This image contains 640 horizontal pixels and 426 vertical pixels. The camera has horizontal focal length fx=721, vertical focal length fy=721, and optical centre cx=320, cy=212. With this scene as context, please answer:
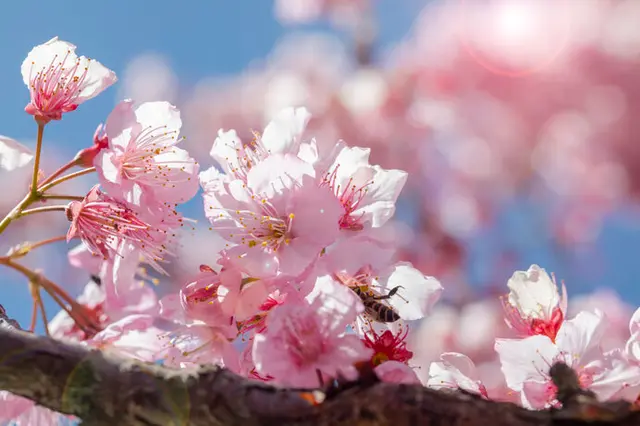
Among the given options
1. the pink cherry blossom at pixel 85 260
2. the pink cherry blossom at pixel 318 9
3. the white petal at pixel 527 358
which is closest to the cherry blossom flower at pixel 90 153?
the pink cherry blossom at pixel 85 260

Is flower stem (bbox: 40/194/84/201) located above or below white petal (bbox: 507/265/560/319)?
above

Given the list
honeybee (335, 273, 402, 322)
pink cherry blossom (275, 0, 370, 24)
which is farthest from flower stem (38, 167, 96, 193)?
pink cherry blossom (275, 0, 370, 24)

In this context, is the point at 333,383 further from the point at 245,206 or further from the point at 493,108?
the point at 493,108

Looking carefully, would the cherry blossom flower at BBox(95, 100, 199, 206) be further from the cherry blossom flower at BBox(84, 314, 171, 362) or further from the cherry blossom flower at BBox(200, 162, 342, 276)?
the cherry blossom flower at BBox(84, 314, 171, 362)

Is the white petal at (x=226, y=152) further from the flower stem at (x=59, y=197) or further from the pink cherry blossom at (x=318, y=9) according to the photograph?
the pink cherry blossom at (x=318, y=9)

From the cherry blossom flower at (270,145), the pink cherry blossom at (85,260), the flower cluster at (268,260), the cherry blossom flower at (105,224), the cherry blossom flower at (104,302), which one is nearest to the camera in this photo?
the flower cluster at (268,260)

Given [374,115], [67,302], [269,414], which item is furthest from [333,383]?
[374,115]

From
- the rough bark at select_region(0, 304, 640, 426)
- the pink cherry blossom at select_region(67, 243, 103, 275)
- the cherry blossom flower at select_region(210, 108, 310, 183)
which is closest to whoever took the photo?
the rough bark at select_region(0, 304, 640, 426)
